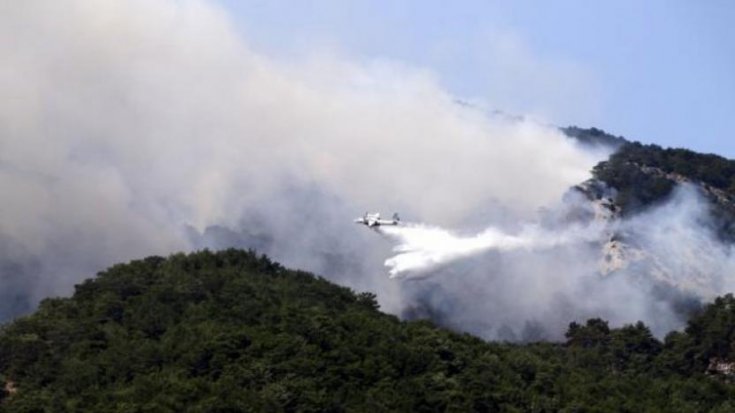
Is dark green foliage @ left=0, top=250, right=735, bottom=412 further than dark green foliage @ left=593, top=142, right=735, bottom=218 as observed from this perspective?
No

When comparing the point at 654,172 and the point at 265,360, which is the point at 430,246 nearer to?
the point at 265,360

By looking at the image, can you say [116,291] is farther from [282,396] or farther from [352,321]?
[282,396]

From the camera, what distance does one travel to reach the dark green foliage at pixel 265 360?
101062mm

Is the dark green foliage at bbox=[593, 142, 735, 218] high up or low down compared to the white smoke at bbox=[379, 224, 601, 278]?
up

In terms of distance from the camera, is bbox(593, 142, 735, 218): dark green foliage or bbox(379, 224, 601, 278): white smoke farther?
bbox(593, 142, 735, 218): dark green foliage

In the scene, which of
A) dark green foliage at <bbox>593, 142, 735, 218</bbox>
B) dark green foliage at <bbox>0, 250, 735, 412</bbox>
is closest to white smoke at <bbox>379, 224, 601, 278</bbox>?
dark green foliage at <bbox>0, 250, 735, 412</bbox>

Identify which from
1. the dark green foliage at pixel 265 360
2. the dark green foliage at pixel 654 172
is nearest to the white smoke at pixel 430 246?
the dark green foliage at pixel 265 360

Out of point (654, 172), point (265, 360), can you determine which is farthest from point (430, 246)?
point (654, 172)

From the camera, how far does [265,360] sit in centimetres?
10531

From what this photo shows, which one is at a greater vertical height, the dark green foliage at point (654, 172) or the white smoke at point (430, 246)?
the dark green foliage at point (654, 172)

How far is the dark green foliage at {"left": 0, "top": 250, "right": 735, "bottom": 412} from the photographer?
10106cm

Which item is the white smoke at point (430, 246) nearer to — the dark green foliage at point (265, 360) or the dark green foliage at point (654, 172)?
the dark green foliage at point (265, 360)

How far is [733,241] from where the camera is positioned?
528 ft

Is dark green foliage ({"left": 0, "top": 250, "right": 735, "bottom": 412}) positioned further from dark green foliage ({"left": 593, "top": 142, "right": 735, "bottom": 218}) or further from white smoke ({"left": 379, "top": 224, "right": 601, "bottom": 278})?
dark green foliage ({"left": 593, "top": 142, "right": 735, "bottom": 218})
